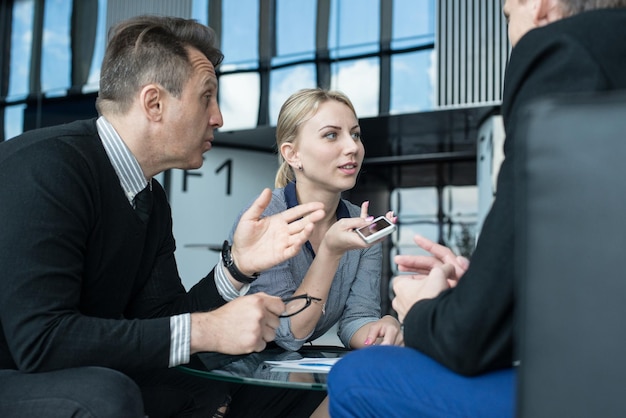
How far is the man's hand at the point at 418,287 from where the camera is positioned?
4.25 feet

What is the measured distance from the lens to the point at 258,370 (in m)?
1.63

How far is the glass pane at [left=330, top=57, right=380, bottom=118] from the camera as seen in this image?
8125mm

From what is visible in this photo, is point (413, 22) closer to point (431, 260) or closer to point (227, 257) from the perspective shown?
point (227, 257)

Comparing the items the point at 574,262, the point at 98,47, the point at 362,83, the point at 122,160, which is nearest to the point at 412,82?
the point at 362,83

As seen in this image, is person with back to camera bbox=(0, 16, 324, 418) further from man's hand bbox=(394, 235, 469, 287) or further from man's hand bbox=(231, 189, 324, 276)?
man's hand bbox=(394, 235, 469, 287)

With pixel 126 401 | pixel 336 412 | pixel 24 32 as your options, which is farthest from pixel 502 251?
pixel 24 32

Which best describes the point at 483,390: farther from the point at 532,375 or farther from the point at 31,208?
the point at 31,208

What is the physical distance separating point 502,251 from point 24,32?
416 inches

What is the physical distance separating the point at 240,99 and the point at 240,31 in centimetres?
81

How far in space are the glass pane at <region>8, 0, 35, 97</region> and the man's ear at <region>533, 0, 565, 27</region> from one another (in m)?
9.93

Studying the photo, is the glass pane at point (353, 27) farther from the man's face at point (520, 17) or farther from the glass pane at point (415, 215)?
the man's face at point (520, 17)

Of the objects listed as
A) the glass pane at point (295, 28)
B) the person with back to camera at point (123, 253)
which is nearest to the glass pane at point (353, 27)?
the glass pane at point (295, 28)

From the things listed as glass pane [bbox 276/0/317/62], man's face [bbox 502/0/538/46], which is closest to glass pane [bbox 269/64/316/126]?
glass pane [bbox 276/0/317/62]

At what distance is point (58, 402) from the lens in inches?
57.8
